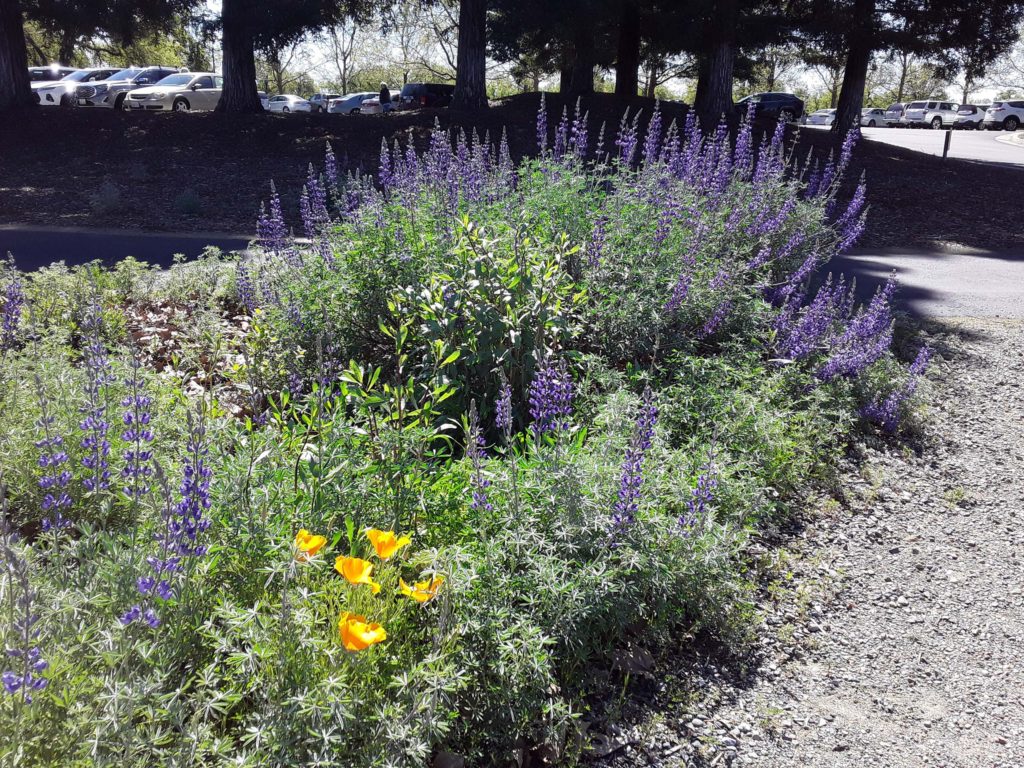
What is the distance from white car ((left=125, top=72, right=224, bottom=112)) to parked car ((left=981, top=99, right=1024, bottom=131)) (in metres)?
49.3

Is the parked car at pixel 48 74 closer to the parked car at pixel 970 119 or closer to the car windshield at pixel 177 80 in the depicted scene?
the car windshield at pixel 177 80

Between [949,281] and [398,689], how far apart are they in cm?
970

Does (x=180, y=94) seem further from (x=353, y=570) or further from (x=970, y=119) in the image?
(x=970, y=119)

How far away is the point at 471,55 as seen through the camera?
1830 centimetres

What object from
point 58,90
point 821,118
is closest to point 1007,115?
point 821,118

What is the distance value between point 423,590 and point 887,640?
2.21 meters

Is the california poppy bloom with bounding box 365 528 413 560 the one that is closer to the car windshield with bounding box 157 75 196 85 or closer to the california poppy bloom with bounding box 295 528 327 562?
the california poppy bloom with bounding box 295 528 327 562

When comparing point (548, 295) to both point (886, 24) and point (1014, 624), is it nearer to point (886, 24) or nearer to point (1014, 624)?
point (1014, 624)

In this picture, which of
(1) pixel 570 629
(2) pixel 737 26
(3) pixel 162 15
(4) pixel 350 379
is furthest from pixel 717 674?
(3) pixel 162 15

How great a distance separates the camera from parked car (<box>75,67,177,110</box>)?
28509mm

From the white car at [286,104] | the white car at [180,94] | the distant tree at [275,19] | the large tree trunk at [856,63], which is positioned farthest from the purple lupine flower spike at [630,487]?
the white car at [286,104]

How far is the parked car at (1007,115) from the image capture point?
50.5 metres

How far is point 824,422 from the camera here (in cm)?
464

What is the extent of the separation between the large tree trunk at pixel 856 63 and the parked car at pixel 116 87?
23357 millimetres
